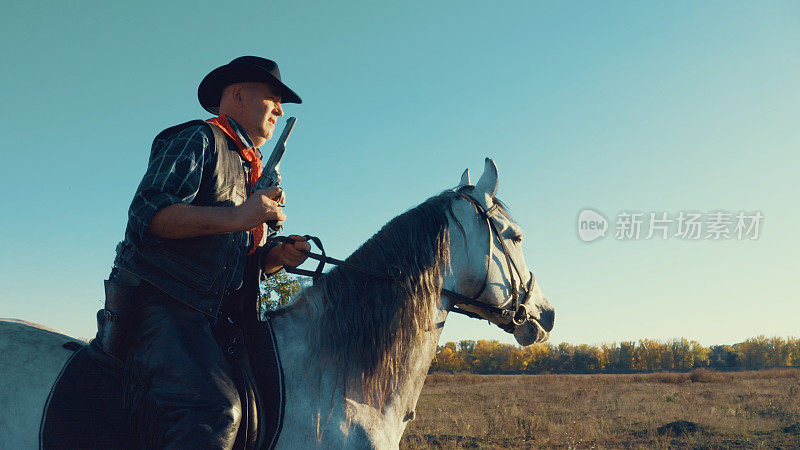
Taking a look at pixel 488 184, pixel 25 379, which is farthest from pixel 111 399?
pixel 488 184

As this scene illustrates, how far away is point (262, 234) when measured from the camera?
3.20m

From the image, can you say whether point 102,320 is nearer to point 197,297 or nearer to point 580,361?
point 197,297

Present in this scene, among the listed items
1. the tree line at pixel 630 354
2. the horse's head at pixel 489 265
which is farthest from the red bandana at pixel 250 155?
the tree line at pixel 630 354

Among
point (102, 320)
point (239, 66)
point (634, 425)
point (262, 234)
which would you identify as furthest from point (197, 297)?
point (634, 425)

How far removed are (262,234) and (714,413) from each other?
20431mm

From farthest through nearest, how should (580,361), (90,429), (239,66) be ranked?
(580,361) → (239,66) → (90,429)

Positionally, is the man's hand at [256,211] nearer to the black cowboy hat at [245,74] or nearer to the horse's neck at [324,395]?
the horse's neck at [324,395]

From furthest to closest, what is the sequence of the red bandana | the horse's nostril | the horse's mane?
the horse's nostril
the red bandana
the horse's mane

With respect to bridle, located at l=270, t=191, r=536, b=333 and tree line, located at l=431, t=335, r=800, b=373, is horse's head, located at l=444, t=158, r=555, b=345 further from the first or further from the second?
tree line, located at l=431, t=335, r=800, b=373

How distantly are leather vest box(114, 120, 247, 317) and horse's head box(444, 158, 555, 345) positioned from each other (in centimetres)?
142

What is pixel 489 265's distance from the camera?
3309 mm

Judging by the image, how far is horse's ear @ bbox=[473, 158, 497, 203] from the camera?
11.5ft

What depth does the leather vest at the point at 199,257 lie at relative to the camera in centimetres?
248

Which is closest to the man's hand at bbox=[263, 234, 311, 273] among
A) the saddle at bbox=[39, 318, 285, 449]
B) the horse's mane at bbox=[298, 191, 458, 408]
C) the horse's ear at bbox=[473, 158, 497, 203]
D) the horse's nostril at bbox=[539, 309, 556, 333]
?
the horse's mane at bbox=[298, 191, 458, 408]
